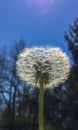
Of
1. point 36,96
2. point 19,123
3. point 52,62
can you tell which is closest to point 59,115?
point 36,96

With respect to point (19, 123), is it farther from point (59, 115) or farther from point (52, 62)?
point (52, 62)

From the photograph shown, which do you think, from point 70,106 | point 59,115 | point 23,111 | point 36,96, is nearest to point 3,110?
point 23,111

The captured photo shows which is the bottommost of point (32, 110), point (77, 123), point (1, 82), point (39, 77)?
point (39, 77)

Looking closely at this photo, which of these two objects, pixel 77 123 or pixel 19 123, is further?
pixel 19 123

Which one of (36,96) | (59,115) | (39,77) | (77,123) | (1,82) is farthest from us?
(1,82)

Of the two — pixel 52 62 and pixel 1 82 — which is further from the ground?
pixel 1 82

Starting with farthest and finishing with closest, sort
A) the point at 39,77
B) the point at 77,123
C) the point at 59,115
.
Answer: the point at 59,115
the point at 77,123
the point at 39,77
